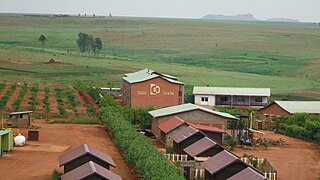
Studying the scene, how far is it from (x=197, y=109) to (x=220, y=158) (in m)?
9.85

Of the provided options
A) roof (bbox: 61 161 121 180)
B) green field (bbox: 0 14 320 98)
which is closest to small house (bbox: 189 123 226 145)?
roof (bbox: 61 161 121 180)

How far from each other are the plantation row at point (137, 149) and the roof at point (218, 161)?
94 centimetres

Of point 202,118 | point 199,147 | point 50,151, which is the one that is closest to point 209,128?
point 202,118

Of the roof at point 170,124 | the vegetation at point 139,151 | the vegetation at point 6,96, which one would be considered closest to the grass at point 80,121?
the vegetation at point 139,151

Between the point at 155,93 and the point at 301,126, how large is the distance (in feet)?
27.7

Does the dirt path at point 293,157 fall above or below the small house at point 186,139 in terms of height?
below

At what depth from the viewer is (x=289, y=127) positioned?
33031 millimetres

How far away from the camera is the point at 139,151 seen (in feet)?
72.9

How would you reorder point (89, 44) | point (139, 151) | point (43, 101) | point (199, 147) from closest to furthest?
point (139, 151) → point (199, 147) → point (43, 101) → point (89, 44)

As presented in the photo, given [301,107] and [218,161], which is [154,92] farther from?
[218,161]

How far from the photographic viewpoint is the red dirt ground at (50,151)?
2184 centimetres

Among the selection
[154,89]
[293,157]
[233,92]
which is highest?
[154,89]

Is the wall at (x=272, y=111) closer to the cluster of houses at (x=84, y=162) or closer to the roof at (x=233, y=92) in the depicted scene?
the roof at (x=233, y=92)

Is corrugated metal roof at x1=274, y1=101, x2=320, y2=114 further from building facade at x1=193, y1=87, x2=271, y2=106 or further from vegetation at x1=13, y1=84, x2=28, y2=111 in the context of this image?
vegetation at x1=13, y1=84, x2=28, y2=111
